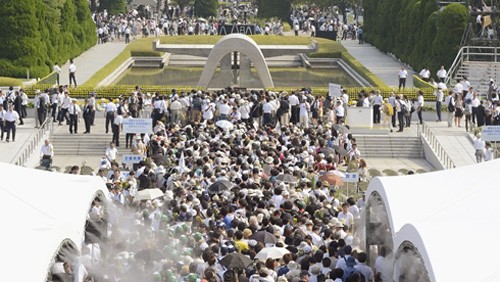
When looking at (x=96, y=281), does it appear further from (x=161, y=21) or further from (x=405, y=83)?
(x=161, y=21)

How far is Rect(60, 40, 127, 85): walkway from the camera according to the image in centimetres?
5866

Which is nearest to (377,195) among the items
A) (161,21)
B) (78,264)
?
(78,264)

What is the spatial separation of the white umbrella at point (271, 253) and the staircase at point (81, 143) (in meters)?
19.3

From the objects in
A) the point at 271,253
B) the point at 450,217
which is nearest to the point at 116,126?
the point at 271,253

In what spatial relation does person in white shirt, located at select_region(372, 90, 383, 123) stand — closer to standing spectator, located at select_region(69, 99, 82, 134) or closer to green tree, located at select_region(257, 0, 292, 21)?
standing spectator, located at select_region(69, 99, 82, 134)

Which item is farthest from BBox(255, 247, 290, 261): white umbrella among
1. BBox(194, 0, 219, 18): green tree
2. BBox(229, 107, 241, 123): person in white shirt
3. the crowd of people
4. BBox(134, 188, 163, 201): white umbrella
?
BBox(194, 0, 219, 18): green tree

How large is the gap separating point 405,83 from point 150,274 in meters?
34.5

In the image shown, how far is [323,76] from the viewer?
6588 centimetres

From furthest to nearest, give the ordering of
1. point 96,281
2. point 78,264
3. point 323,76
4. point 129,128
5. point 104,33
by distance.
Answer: point 104,33 → point 323,76 → point 129,128 → point 96,281 → point 78,264

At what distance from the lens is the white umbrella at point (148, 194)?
1139 inches

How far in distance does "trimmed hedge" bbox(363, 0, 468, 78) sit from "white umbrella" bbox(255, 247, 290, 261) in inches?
1352

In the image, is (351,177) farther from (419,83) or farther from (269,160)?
(419,83)

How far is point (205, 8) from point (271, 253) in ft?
230

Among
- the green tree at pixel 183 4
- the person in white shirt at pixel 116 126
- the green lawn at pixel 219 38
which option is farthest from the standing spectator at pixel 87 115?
the green tree at pixel 183 4
